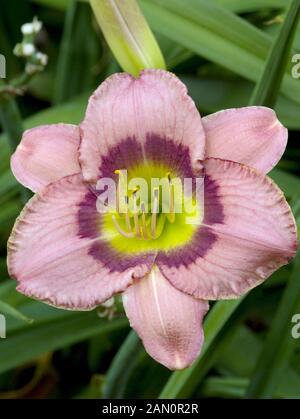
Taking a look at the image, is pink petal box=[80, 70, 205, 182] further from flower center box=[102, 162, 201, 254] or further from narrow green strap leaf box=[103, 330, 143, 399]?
narrow green strap leaf box=[103, 330, 143, 399]

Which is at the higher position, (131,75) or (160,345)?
(131,75)

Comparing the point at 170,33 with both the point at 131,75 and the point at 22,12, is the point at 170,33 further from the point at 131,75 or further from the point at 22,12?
the point at 22,12

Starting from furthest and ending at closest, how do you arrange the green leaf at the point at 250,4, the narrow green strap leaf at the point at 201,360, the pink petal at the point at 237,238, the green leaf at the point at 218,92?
1. the green leaf at the point at 218,92
2. the green leaf at the point at 250,4
3. the narrow green strap leaf at the point at 201,360
4. the pink petal at the point at 237,238

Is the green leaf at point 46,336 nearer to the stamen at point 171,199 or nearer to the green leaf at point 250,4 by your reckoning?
the stamen at point 171,199

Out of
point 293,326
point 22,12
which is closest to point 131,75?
point 293,326

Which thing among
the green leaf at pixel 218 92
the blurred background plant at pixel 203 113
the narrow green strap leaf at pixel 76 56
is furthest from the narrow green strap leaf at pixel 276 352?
the narrow green strap leaf at pixel 76 56

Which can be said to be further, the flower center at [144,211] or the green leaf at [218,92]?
the green leaf at [218,92]

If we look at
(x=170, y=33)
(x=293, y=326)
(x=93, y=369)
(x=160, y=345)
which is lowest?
(x=93, y=369)
